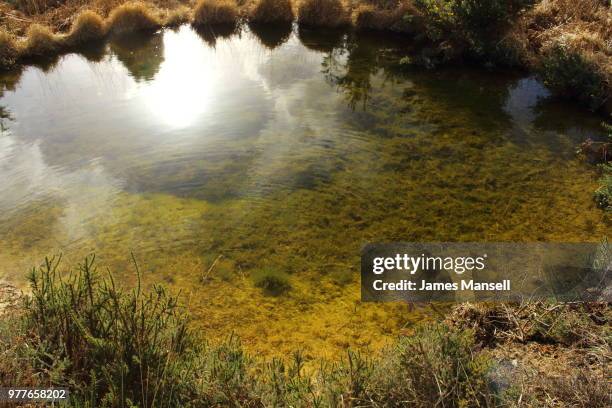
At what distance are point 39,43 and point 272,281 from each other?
39.4 feet

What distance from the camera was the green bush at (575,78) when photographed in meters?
9.48

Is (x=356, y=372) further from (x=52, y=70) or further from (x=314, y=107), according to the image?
(x=52, y=70)

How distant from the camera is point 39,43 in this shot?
13.6m

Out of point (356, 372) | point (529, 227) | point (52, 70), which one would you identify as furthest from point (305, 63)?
point (356, 372)

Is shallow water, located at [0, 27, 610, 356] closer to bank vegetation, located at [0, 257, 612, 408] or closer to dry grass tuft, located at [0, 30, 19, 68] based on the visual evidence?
dry grass tuft, located at [0, 30, 19, 68]

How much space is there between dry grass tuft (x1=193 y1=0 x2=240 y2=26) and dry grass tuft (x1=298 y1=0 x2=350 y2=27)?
235 centimetres

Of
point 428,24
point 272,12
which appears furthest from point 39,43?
point 428,24

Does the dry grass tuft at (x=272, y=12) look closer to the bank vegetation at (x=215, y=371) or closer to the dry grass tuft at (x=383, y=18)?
the dry grass tuft at (x=383, y=18)

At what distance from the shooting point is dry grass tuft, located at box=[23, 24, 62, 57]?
533 inches

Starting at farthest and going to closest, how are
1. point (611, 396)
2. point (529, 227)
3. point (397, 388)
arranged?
point (529, 227)
point (397, 388)
point (611, 396)

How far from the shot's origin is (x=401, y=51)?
42.3 ft

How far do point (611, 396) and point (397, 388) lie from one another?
4.83 ft

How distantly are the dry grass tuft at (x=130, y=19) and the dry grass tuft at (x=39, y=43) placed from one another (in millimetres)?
1865

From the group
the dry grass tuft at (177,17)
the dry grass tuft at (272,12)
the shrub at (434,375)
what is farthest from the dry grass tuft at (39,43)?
the shrub at (434,375)
